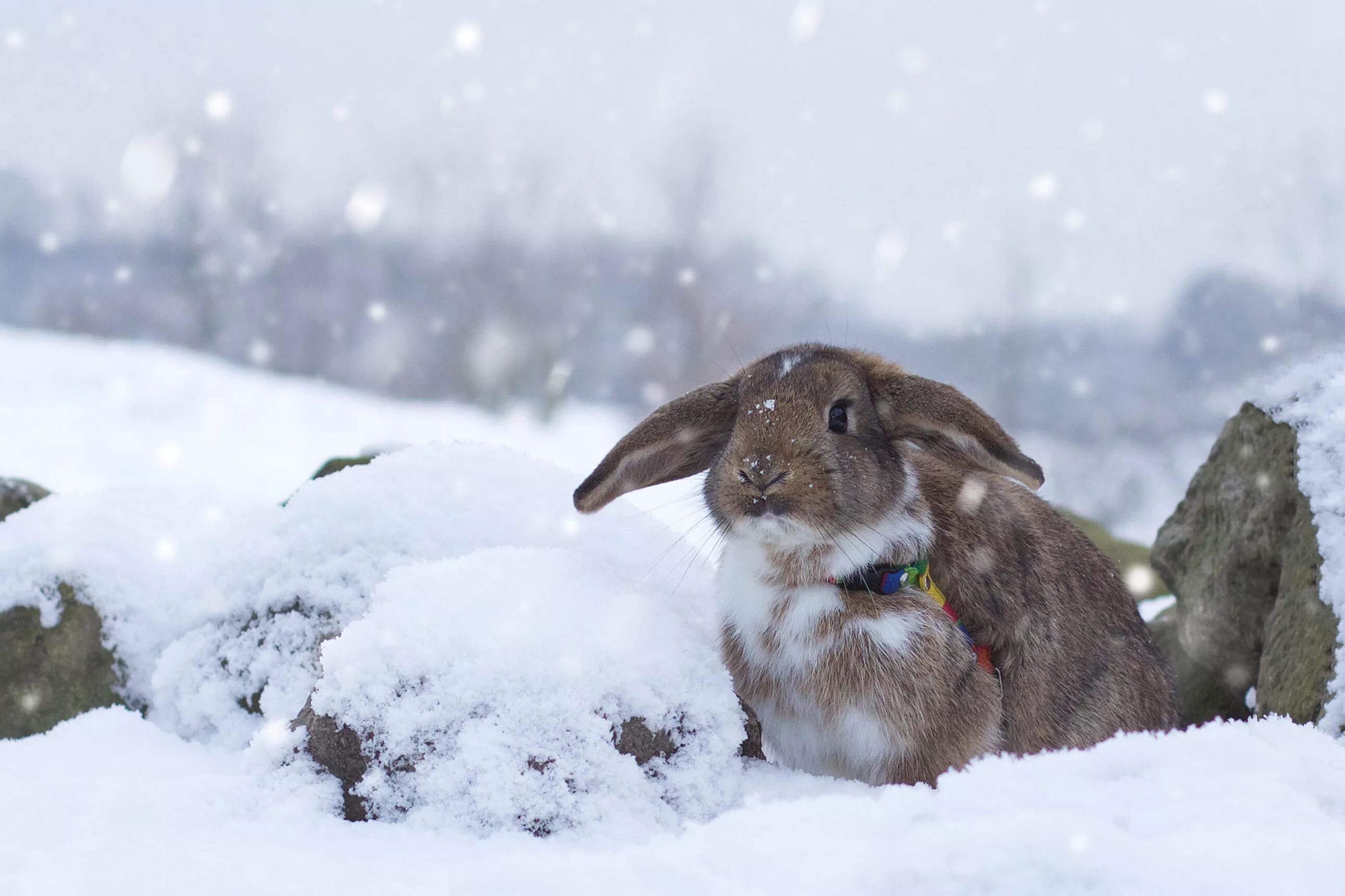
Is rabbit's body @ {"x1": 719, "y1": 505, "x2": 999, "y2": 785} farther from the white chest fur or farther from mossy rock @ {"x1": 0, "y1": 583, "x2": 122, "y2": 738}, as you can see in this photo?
mossy rock @ {"x1": 0, "y1": 583, "x2": 122, "y2": 738}

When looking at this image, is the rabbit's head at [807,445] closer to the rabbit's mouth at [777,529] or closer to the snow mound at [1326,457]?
the rabbit's mouth at [777,529]

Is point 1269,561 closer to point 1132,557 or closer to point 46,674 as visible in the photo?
point 46,674

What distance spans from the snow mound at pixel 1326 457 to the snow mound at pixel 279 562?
1.96 metres

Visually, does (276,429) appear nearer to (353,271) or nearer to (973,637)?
(353,271)

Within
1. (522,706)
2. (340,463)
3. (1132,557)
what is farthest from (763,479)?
(1132,557)

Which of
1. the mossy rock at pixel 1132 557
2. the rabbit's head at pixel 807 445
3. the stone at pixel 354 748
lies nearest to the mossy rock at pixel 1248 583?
the rabbit's head at pixel 807 445

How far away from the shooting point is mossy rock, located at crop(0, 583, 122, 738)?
359 centimetres

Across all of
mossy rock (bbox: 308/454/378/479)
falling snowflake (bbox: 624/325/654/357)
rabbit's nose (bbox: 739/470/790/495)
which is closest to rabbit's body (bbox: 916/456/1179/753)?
rabbit's nose (bbox: 739/470/790/495)

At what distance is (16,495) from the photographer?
15.2ft

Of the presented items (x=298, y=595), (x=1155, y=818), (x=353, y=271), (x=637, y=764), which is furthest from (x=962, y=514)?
(x=353, y=271)

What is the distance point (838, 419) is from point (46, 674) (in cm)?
276

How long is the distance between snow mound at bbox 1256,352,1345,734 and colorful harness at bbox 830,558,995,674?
3.82 ft

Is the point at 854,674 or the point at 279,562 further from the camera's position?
the point at 279,562

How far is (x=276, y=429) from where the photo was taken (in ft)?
43.8
